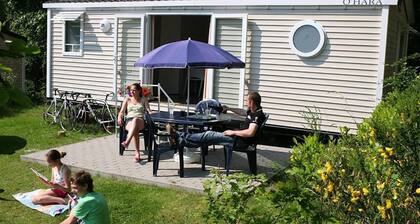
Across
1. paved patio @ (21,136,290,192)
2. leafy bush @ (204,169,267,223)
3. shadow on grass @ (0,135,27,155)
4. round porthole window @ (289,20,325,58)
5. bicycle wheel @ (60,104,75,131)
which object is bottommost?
paved patio @ (21,136,290,192)

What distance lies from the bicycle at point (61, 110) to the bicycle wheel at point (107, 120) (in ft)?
2.28

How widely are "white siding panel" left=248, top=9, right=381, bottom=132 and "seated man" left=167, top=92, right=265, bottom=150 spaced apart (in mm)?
2644

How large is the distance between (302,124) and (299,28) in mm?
1836

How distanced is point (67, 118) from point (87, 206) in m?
7.39

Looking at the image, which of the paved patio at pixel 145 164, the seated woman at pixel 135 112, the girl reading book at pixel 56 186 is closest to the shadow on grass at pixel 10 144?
the girl reading book at pixel 56 186

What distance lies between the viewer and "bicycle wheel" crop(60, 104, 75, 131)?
1157cm

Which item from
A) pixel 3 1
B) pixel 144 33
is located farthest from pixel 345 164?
pixel 144 33

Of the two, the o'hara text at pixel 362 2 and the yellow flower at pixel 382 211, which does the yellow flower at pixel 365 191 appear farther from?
the o'hara text at pixel 362 2

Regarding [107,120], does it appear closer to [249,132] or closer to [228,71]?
[228,71]

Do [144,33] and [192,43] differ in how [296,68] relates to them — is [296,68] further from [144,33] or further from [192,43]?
[144,33]

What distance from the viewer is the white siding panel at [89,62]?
12.1m

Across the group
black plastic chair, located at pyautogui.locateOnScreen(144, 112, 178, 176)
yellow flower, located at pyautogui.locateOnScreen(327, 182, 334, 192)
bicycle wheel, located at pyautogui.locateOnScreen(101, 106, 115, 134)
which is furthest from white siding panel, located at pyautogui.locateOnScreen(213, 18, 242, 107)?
yellow flower, located at pyautogui.locateOnScreen(327, 182, 334, 192)

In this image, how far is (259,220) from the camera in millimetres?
2660

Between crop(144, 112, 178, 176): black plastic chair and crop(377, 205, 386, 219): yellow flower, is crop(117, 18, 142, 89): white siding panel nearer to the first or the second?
crop(144, 112, 178, 176): black plastic chair
